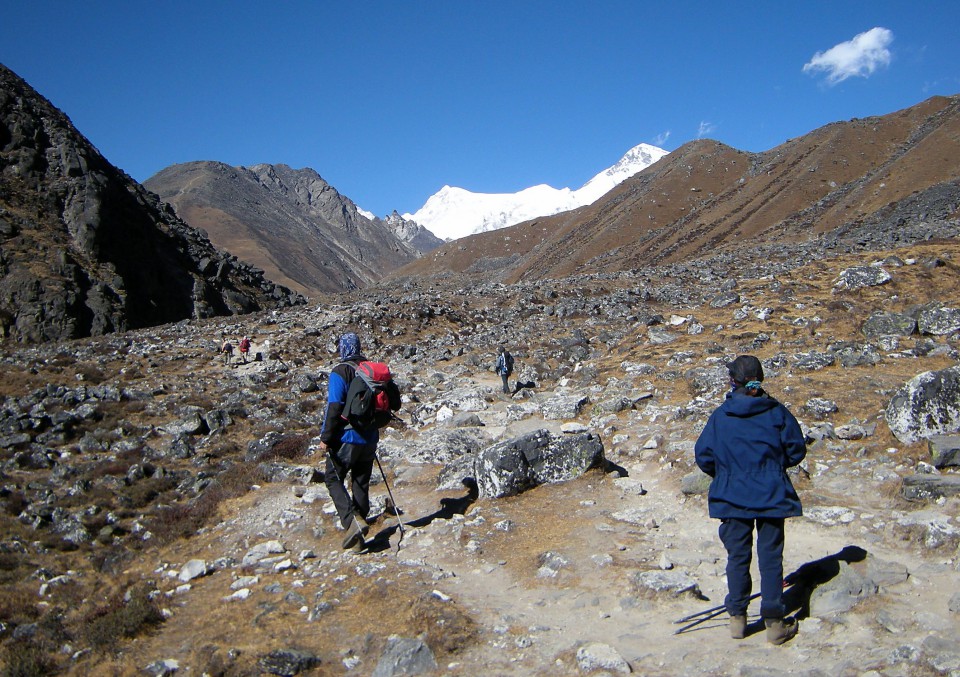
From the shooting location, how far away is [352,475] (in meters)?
8.39

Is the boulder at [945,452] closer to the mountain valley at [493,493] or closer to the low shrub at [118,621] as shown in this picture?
the mountain valley at [493,493]

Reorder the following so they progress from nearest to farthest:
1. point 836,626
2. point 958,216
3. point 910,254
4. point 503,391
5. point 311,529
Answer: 1. point 836,626
2. point 311,529
3. point 503,391
4. point 910,254
5. point 958,216

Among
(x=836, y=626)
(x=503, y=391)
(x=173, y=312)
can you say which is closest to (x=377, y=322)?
(x=503, y=391)

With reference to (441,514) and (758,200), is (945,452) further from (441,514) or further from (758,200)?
(758,200)

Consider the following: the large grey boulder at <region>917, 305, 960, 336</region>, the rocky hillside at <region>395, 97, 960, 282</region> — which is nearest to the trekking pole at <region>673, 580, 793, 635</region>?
the large grey boulder at <region>917, 305, 960, 336</region>

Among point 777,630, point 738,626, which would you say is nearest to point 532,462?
point 738,626

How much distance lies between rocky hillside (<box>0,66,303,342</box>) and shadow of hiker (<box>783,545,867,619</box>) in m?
40.4

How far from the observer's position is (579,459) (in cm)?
979

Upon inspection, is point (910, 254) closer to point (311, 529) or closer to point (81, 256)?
point (311, 529)

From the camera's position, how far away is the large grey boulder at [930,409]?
8.59 metres

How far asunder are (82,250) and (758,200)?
262 feet

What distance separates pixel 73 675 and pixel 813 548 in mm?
7921

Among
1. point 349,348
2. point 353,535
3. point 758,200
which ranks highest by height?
point 758,200

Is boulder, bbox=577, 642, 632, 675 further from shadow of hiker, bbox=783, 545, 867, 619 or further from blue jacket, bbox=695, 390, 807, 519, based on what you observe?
shadow of hiker, bbox=783, 545, 867, 619
